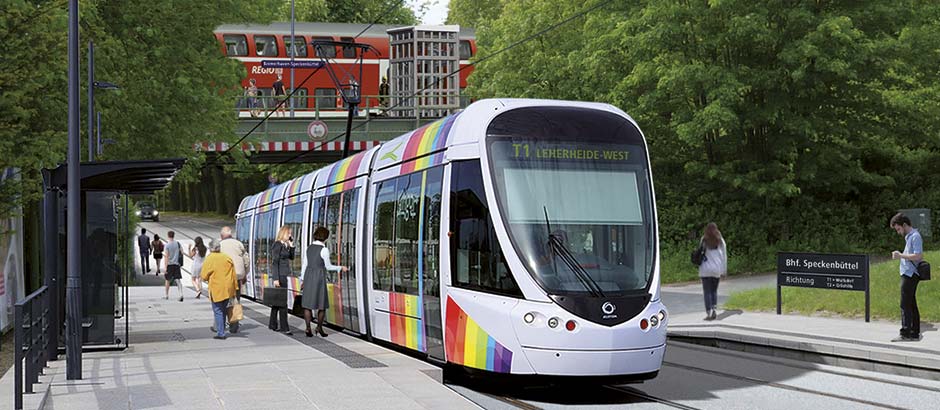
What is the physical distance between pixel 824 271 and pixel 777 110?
36.7ft

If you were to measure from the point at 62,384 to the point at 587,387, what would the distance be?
17.7 feet

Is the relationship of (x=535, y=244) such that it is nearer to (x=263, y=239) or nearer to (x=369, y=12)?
(x=263, y=239)

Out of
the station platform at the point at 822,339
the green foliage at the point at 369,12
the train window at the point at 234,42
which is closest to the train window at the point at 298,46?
the train window at the point at 234,42

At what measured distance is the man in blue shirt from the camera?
1513 centimetres

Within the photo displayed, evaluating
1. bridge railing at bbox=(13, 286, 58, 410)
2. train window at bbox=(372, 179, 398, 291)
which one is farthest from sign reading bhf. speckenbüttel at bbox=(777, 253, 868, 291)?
bridge railing at bbox=(13, 286, 58, 410)

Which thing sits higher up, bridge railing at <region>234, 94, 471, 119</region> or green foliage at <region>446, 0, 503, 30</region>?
green foliage at <region>446, 0, 503, 30</region>

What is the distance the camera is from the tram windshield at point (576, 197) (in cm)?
1128

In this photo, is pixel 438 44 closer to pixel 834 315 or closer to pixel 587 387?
pixel 834 315

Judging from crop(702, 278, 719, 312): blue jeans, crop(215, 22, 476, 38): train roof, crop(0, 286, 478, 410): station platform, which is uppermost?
crop(215, 22, 476, 38): train roof

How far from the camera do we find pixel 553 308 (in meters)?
11.0

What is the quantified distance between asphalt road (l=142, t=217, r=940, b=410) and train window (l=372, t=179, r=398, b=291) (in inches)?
98.7

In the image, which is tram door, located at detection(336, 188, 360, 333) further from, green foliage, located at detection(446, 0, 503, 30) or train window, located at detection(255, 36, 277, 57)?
green foliage, located at detection(446, 0, 503, 30)

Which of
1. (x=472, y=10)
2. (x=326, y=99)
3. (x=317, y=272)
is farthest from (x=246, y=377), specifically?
(x=472, y=10)

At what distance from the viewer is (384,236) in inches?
607
